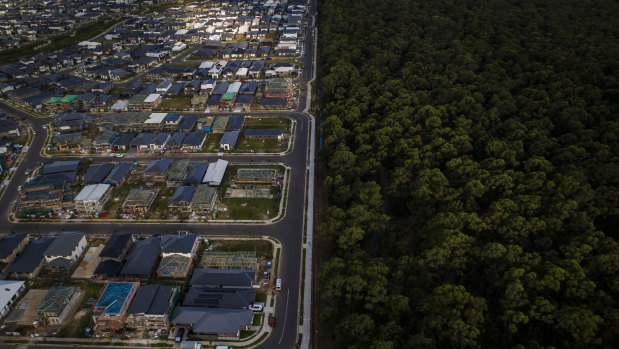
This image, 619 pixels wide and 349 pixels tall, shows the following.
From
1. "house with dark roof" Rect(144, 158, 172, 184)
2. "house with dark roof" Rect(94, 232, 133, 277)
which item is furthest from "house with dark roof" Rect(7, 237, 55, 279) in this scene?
Result: "house with dark roof" Rect(144, 158, 172, 184)

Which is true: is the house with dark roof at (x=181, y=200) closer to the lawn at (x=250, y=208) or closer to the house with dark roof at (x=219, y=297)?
the lawn at (x=250, y=208)

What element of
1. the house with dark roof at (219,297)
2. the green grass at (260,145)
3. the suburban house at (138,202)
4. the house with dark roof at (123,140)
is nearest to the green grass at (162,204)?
the suburban house at (138,202)

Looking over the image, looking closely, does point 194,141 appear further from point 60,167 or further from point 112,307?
point 112,307

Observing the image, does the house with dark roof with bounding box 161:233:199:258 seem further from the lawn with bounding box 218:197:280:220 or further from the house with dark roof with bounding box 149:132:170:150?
the house with dark roof with bounding box 149:132:170:150

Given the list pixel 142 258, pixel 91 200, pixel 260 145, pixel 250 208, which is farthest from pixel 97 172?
pixel 260 145

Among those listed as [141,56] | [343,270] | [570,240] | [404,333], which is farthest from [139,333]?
[141,56]

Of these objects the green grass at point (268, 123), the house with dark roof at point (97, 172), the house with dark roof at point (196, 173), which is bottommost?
the green grass at point (268, 123)
